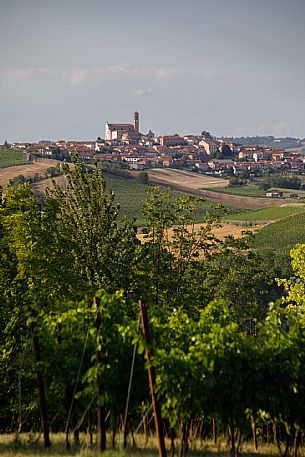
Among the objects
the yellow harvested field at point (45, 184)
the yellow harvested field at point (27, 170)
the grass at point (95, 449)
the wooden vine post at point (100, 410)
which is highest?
the wooden vine post at point (100, 410)

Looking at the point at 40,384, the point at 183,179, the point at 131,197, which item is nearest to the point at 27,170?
the point at 131,197

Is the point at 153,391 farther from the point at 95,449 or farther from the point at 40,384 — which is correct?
the point at 40,384

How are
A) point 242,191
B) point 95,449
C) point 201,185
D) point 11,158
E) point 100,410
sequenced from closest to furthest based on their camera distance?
point 100,410 → point 95,449 → point 11,158 → point 242,191 → point 201,185

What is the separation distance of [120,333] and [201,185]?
135561 mm

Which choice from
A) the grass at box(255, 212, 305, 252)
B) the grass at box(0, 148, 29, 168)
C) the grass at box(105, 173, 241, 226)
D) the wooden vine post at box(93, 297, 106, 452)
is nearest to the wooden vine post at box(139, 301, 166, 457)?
the wooden vine post at box(93, 297, 106, 452)

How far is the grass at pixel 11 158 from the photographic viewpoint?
427 ft

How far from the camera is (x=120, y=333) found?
12422 mm

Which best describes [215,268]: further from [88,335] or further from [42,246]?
[88,335]

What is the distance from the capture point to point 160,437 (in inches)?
429

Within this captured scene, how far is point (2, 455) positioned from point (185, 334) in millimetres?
4253

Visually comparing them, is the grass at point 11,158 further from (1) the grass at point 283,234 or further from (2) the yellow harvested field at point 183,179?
(1) the grass at point 283,234

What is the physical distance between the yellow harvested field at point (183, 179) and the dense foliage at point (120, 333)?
11911 centimetres

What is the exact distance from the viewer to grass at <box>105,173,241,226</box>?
325 ft

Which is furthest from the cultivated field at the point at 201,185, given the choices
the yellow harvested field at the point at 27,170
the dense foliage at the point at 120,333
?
the dense foliage at the point at 120,333
